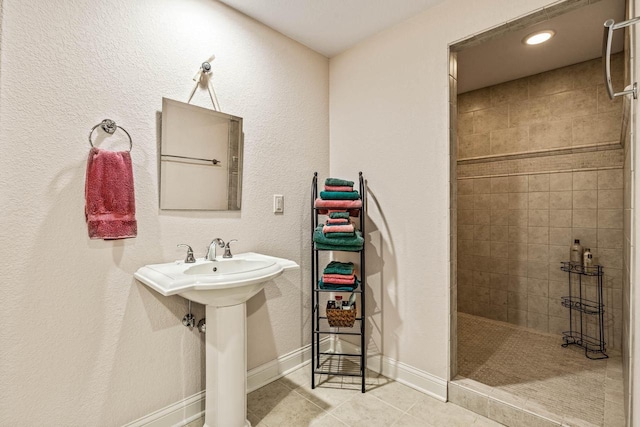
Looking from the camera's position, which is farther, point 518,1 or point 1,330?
point 518,1

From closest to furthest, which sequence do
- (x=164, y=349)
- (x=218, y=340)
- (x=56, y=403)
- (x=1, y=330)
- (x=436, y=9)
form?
(x=1, y=330) → (x=56, y=403) → (x=218, y=340) → (x=164, y=349) → (x=436, y=9)

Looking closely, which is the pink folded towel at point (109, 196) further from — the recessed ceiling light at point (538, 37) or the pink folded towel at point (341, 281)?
the recessed ceiling light at point (538, 37)

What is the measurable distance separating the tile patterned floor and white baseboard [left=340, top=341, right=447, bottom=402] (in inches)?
1.4

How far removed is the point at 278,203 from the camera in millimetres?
2086

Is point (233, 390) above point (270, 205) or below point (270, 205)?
below

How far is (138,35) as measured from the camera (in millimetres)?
1487

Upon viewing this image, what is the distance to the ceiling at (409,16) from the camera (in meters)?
1.81

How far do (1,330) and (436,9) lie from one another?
100 inches

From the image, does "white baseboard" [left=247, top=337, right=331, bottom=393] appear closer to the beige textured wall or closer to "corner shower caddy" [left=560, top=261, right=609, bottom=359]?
the beige textured wall

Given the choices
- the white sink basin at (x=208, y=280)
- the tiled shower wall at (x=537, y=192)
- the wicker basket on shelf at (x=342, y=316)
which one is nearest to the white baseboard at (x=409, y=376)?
the wicker basket on shelf at (x=342, y=316)

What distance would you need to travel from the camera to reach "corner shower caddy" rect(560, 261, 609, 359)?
93.2 inches

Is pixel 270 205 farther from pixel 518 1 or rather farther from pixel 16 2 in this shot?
pixel 518 1

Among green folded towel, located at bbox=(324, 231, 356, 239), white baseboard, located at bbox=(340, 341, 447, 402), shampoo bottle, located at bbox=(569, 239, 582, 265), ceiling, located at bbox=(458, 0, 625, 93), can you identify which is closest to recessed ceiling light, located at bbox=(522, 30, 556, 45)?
ceiling, located at bbox=(458, 0, 625, 93)

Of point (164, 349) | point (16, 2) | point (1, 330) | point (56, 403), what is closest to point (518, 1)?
point (16, 2)
